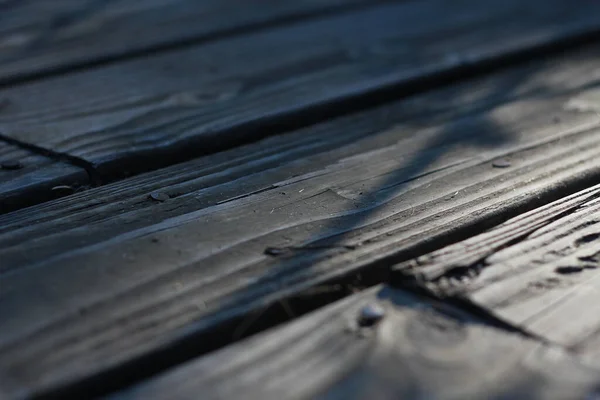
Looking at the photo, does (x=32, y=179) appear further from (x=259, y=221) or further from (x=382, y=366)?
(x=382, y=366)

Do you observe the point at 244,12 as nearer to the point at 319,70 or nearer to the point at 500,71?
the point at 319,70

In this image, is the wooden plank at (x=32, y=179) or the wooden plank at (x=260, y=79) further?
the wooden plank at (x=260, y=79)

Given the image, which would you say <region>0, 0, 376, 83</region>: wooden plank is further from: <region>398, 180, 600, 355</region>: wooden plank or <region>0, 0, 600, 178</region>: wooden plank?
<region>398, 180, 600, 355</region>: wooden plank

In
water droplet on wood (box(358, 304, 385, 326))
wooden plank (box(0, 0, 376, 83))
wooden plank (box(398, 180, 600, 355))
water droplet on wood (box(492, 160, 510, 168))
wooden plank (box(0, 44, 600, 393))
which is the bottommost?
wooden plank (box(398, 180, 600, 355))

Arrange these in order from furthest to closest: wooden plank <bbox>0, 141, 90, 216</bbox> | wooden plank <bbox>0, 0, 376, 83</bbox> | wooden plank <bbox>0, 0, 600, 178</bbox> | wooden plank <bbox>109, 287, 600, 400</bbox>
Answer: wooden plank <bbox>0, 0, 376, 83</bbox> < wooden plank <bbox>0, 0, 600, 178</bbox> < wooden plank <bbox>0, 141, 90, 216</bbox> < wooden plank <bbox>109, 287, 600, 400</bbox>

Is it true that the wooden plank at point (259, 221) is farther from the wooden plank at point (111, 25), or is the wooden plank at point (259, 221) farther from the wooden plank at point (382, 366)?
the wooden plank at point (111, 25)

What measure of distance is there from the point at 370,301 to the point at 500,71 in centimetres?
99

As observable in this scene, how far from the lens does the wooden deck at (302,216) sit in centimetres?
70

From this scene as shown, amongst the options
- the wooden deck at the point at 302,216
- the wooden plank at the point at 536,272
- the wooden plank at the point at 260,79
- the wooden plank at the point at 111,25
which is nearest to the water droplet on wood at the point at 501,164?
the wooden deck at the point at 302,216

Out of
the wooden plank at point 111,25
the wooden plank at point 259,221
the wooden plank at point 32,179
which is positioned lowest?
the wooden plank at point 259,221

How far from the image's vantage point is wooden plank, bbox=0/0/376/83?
5.89 ft

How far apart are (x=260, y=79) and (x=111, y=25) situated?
2.00ft

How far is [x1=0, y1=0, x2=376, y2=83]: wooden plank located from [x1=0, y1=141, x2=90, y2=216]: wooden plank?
477 mm

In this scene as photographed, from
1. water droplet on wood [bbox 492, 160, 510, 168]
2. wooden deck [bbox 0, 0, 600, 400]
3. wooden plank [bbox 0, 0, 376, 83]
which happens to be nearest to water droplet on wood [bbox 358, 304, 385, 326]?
wooden deck [bbox 0, 0, 600, 400]
